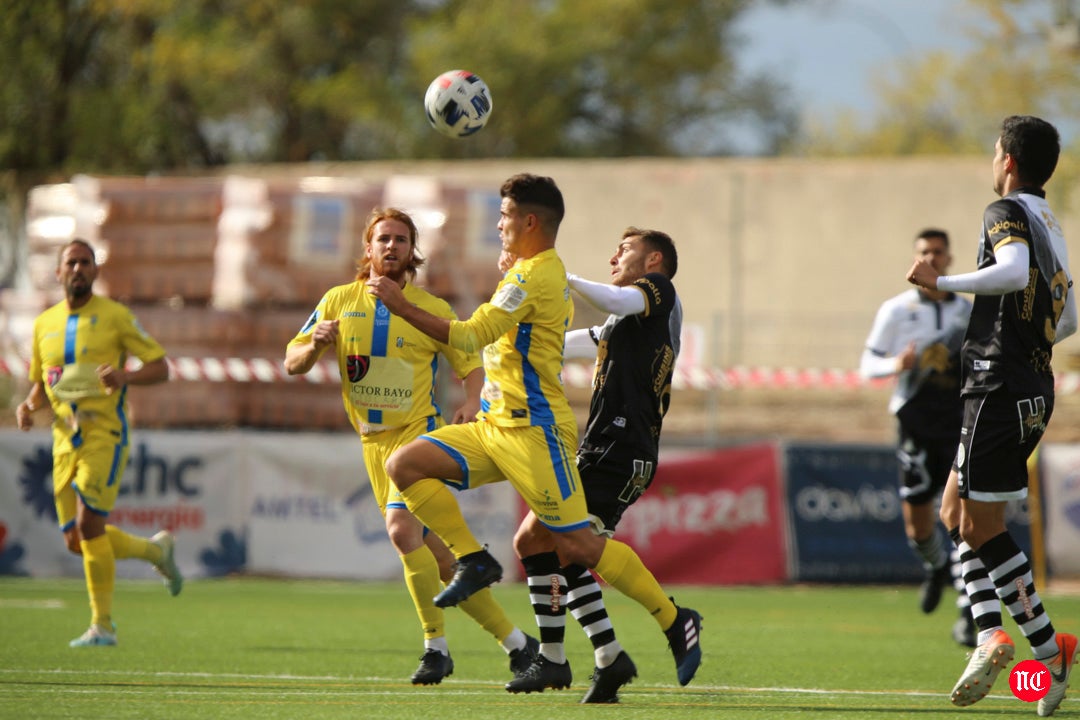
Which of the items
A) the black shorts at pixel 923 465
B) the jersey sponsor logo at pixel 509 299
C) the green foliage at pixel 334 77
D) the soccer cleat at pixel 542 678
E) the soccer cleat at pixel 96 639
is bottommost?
the soccer cleat at pixel 96 639

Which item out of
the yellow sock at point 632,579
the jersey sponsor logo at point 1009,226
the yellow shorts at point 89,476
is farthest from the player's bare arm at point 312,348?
the jersey sponsor logo at point 1009,226

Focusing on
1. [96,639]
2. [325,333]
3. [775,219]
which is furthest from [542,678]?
[775,219]

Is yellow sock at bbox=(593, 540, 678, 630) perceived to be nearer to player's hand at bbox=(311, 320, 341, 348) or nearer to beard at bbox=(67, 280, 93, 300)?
player's hand at bbox=(311, 320, 341, 348)

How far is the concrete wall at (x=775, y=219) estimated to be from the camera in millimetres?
26625

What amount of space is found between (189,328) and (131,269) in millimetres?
1107

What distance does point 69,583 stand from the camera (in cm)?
1436

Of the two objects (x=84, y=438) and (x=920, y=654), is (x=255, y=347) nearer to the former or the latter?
(x=84, y=438)

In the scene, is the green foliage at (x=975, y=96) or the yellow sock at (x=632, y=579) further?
the green foliage at (x=975, y=96)

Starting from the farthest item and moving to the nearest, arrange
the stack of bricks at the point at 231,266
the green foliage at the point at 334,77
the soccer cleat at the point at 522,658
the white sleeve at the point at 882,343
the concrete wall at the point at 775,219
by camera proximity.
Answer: the green foliage at the point at 334,77 → the concrete wall at the point at 775,219 → the stack of bricks at the point at 231,266 → the white sleeve at the point at 882,343 → the soccer cleat at the point at 522,658

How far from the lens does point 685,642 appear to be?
22.5ft

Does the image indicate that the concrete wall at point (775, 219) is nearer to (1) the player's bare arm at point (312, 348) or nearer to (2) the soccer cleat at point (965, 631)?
(2) the soccer cleat at point (965, 631)

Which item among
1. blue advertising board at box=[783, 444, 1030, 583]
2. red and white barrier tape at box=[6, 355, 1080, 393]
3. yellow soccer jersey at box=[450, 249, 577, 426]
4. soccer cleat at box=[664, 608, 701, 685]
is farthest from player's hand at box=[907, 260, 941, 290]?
red and white barrier tape at box=[6, 355, 1080, 393]

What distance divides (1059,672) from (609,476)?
6.99 feet

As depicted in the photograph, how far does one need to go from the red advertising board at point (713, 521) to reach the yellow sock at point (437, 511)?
26.2ft
